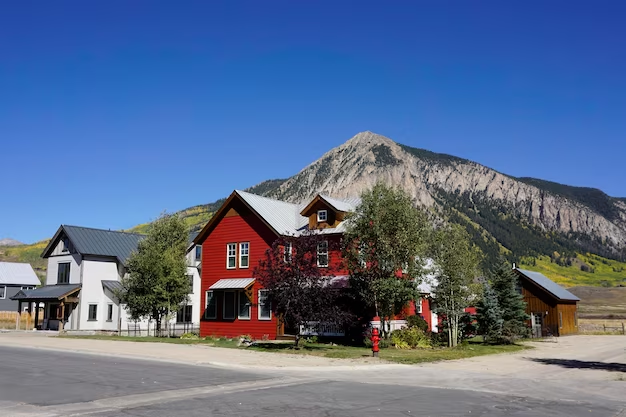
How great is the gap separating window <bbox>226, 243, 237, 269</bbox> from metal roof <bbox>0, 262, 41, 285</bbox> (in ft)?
134

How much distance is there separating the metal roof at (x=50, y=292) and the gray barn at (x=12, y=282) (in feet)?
57.5

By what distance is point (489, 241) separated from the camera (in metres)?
175

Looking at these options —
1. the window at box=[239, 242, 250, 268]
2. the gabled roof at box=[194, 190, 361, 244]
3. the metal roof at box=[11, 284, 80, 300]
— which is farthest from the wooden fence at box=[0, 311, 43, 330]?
the window at box=[239, 242, 250, 268]

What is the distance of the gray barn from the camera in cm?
6888

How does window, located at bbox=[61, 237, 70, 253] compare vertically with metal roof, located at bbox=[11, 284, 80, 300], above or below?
above

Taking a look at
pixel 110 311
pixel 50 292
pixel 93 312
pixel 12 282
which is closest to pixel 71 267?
pixel 50 292

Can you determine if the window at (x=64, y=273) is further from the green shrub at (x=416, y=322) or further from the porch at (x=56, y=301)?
the green shrub at (x=416, y=322)

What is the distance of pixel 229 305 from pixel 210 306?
1.72 m

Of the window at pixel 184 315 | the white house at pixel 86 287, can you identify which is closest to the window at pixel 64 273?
the white house at pixel 86 287

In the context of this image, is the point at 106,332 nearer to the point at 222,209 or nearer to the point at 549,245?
the point at 222,209

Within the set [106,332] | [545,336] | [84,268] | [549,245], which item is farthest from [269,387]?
[549,245]

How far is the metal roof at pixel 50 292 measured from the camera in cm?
4997

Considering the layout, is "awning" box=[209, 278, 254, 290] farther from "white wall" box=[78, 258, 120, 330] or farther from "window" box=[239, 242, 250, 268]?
"white wall" box=[78, 258, 120, 330]

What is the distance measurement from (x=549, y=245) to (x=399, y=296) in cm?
18301
